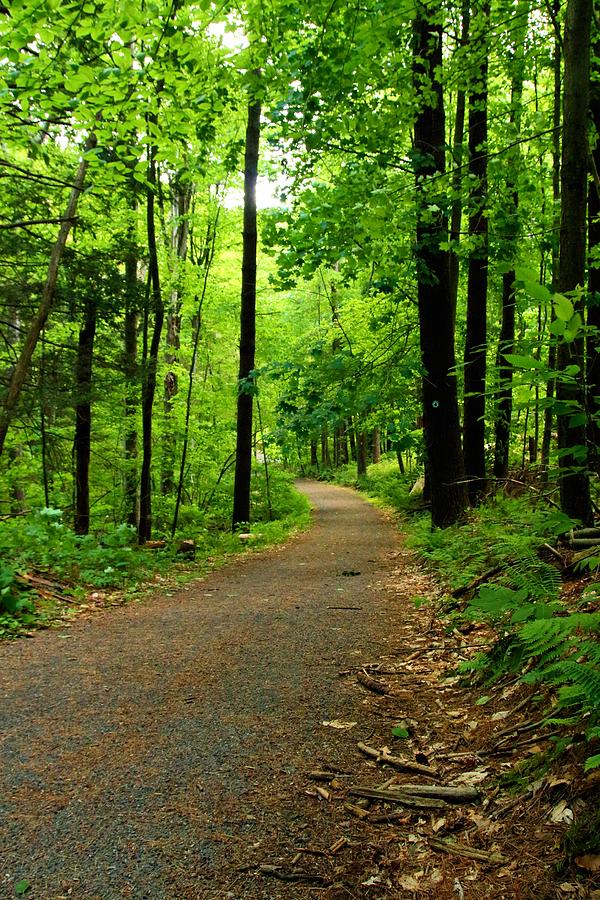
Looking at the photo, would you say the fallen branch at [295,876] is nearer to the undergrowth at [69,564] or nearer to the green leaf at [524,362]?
the green leaf at [524,362]

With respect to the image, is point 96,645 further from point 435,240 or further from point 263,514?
point 263,514

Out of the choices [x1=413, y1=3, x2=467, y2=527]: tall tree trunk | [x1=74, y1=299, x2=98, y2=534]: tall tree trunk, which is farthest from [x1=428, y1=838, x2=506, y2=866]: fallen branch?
[x1=74, y1=299, x2=98, y2=534]: tall tree trunk

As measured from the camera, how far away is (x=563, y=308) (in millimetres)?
2186

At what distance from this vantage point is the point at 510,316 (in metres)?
11.5

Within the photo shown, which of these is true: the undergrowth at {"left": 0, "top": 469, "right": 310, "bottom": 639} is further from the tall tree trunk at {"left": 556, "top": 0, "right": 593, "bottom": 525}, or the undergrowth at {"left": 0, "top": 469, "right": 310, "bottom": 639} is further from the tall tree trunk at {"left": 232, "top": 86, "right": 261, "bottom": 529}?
the tall tree trunk at {"left": 556, "top": 0, "right": 593, "bottom": 525}

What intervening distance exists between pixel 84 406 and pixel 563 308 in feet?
32.5

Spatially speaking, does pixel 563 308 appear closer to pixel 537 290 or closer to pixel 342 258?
pixel 537 290

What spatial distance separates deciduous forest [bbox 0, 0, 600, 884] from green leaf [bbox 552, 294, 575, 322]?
0.14 ft

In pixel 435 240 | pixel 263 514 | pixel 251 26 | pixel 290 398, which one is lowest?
pixel 263 514

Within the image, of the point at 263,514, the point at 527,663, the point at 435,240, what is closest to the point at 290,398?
the point at 435,240

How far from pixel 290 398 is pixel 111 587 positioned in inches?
145

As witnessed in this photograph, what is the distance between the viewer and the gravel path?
2.10 meters

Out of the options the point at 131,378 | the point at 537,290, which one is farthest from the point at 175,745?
the point at 131,378

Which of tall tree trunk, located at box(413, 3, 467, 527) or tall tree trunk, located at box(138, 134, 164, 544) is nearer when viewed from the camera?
tall tree trunk, located at box(413, 3, 467, 527)
